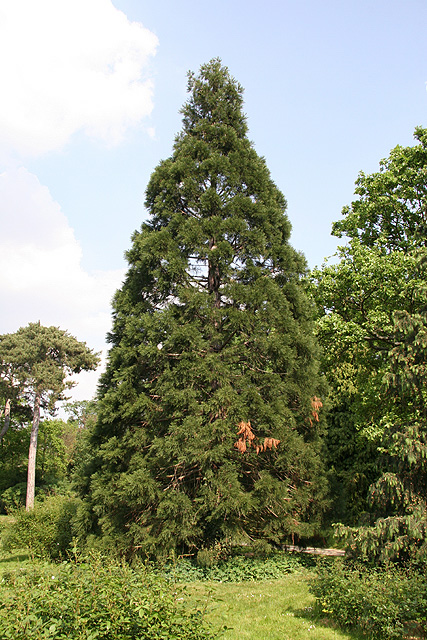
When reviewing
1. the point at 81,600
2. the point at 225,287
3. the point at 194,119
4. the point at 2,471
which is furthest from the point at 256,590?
the point at 2,471

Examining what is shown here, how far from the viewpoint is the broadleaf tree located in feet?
105

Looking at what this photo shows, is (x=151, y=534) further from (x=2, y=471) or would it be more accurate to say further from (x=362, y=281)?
(x=2, y=471)

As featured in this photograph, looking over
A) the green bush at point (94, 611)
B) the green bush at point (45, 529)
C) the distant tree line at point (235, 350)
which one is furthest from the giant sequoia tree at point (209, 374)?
the green bush at point (94, 611)

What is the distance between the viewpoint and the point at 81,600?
4.61 metres

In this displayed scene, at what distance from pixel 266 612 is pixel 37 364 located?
27986 mm

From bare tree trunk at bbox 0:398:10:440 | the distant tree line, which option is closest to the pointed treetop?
the distant tree line

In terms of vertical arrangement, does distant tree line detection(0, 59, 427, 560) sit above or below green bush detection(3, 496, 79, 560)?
above

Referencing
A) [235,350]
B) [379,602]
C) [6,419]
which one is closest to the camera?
[379,602]

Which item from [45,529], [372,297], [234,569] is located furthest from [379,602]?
[45,529]

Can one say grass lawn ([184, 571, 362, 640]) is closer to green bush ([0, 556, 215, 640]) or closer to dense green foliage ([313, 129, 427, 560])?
green bush ([0, 556, 215, 640])

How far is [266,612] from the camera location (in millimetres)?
7766

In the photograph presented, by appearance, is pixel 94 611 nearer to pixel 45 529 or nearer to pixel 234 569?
pixel 234 569

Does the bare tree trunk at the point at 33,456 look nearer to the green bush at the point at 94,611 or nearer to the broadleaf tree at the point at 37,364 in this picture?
the broadleaf tree at the point at 37,364

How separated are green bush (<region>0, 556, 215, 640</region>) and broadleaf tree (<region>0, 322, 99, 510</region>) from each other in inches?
1135
